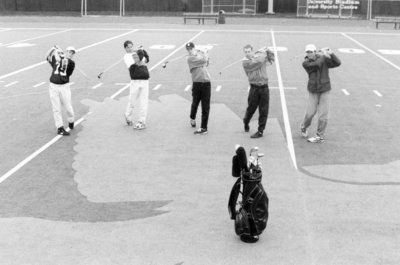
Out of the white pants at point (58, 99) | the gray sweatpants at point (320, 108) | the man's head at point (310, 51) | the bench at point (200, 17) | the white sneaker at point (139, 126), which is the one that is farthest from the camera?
the bench at point (200, 17)

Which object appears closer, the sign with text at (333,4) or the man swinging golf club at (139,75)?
the man swinging golf club at (139,75)

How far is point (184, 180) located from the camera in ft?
34.2

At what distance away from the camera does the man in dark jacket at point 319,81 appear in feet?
41.2

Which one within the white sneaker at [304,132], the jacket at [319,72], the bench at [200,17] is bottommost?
the white sneaker at [304,132]

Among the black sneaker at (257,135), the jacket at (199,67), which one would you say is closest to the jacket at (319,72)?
the black sneaker at (257,135)

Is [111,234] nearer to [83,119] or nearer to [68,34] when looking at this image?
Result: [83,119]

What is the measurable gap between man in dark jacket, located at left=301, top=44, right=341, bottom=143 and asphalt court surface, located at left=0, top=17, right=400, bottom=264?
0.55m

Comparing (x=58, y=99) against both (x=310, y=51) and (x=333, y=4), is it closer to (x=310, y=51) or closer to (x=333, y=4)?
(x=310, y=51)

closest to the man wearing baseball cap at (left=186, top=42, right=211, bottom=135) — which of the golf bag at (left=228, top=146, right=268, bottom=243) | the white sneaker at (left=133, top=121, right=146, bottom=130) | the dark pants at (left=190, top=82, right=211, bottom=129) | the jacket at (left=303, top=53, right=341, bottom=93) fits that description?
the dark pants at (left=190, top=82, right=211, bottom=129)

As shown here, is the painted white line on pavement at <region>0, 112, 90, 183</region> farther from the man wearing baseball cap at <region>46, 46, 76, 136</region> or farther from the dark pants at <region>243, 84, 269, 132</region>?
the dark pants at <region>243, 84, 269, 132</region>

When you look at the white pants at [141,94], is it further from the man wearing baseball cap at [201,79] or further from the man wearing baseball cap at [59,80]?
the man wearing baseball cap at [59,80]

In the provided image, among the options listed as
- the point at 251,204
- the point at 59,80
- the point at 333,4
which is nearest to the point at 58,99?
the point at 59,80

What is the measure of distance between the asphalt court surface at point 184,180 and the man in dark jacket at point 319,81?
0.55 metres

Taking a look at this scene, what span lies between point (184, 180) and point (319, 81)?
395 cm
